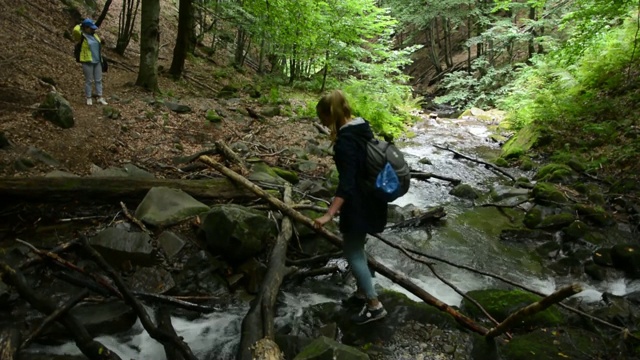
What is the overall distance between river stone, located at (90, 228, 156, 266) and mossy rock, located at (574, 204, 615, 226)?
7822 mm

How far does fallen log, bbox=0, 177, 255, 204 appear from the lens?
4.56 metres

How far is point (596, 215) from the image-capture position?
731cm

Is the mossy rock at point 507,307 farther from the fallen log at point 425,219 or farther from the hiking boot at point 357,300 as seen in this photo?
the fallen log at point 425,219

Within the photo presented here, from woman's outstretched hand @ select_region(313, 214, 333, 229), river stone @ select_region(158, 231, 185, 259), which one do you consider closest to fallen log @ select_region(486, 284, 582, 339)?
woman's outstretched hand @ select_region(313, 214, 333, 229)

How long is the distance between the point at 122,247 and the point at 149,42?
322 inches

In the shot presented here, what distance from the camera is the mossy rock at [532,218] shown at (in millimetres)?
7502

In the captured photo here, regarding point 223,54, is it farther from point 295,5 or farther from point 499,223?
point 499,223

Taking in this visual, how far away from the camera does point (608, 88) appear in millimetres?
12508

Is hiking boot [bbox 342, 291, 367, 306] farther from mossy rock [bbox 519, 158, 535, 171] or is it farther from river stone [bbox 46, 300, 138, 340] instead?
mossy rock [bbox 519, 158, 535, 171]

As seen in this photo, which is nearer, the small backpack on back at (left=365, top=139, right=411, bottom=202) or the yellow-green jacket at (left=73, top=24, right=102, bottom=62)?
the small backpack on back at (left=365, top=139, right=411, bottom=202)

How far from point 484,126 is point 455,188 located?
12449 millimetres

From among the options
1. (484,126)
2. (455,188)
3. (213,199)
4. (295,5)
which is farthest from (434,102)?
(213,199)

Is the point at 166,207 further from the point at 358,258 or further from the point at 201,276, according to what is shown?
the point at 358,258

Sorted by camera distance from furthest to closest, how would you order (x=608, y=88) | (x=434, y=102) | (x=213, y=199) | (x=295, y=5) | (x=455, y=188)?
(x=434, y=102), (x=295, y=5), (x=608, y=88), (x=455, y=188), (x=213, y=199)
